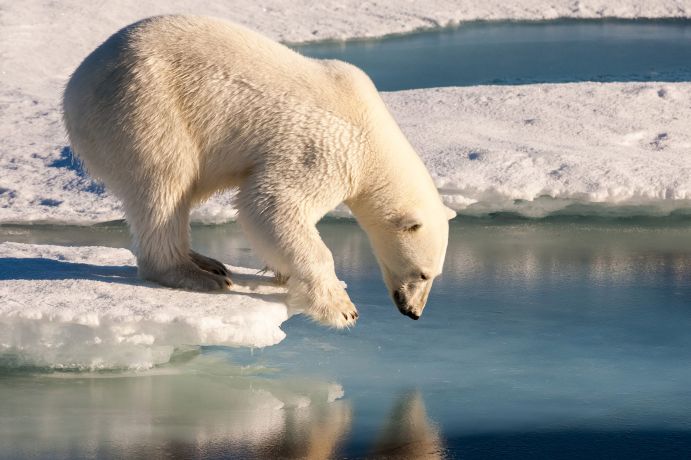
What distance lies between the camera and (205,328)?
13.6 feet

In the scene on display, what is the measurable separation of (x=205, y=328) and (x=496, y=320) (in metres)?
1.86

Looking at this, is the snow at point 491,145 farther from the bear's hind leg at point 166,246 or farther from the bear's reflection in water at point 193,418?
the bear's reflection in water at point 193,418

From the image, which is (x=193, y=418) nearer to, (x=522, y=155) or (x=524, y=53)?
(x=522, y=155)

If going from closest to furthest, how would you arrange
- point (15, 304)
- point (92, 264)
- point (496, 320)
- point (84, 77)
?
point (15, 304) → point (84, 77) → point (92, 264) → point (496, 320)

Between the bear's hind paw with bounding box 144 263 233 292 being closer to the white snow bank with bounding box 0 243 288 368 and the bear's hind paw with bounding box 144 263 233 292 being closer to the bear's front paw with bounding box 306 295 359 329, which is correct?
the white snow bank with bounding box 0 243 288 368

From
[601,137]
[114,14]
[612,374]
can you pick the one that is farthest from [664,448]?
[114,14]

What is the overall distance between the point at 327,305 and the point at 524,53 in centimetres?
929

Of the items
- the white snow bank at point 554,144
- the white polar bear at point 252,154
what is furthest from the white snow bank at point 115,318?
the white snow bank at point 554,144

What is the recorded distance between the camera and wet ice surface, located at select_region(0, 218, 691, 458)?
3.98m

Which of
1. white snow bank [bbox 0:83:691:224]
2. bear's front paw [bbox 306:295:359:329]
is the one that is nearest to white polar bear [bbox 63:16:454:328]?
bear's front paw [bbox 306:295:359:329]

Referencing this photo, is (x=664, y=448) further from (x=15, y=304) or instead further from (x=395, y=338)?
(x=15, y=304)

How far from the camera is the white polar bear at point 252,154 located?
444 cm

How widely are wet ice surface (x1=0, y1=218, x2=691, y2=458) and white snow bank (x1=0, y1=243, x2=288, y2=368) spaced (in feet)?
0.38

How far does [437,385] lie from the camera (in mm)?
4598
